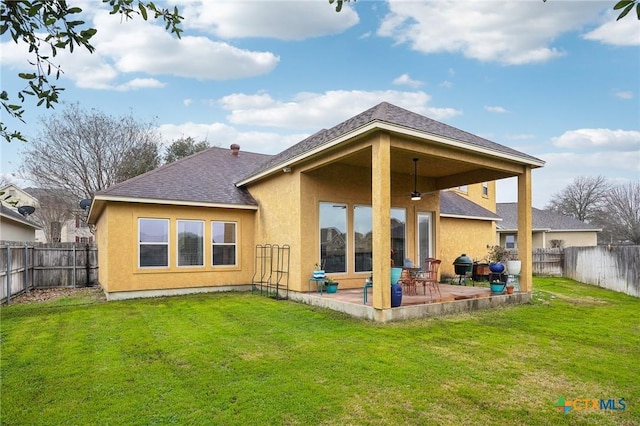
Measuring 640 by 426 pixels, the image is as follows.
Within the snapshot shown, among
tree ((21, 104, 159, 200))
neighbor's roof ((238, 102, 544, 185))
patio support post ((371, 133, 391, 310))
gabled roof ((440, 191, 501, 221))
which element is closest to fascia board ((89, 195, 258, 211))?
neighbor's roof ((238, 102, 544, 185))

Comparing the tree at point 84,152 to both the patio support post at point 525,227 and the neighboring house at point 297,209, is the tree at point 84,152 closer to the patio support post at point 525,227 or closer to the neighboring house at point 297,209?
the neighboring house at point 297,209

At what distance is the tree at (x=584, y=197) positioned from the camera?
37.6 m

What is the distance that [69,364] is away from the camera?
4.86 metres

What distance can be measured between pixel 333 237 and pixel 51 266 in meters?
9.89

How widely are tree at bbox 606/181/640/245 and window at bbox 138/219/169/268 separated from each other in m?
37.8

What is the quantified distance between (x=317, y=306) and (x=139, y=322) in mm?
3568

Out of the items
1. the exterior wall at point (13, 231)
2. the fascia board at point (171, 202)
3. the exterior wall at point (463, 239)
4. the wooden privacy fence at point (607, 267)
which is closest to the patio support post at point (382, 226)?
the fascia board at point (171, 202)

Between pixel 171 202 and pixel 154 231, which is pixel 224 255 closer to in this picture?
pixel 154 231

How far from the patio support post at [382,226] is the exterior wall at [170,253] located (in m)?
5.92

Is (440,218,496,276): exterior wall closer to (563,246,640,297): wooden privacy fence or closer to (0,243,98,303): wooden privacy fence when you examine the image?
(563,246,640,297): wooden privacy fence

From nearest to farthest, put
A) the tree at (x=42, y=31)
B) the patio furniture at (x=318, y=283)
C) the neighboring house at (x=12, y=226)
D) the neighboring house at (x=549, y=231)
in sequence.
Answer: the tree at (x=42, y=31)
the patio furniture at (x=318, y=283)
the neighboring house at (x=12, y=226)
the neighboring house at (x=549, y=231)

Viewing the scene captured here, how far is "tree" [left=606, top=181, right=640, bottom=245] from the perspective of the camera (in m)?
34.1

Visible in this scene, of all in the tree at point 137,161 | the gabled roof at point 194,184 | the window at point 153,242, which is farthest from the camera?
the tree at point 137,161

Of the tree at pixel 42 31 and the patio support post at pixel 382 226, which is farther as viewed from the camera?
the patio support post at pixel 382 226
